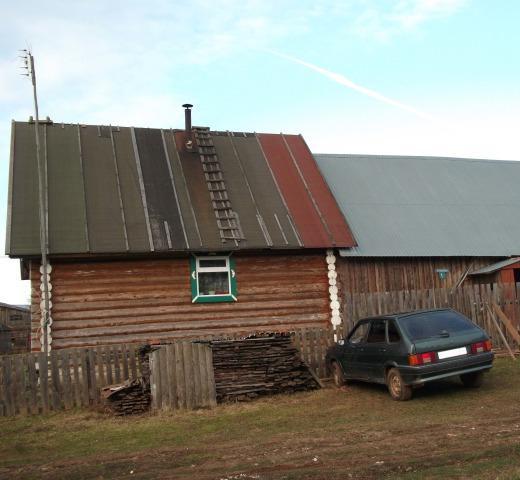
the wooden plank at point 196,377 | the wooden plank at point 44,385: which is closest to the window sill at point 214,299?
the wooden plank at point 196,377

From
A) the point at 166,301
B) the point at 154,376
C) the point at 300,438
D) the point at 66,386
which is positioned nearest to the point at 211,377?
the point at 154,376

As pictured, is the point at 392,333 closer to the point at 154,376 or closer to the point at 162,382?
the point at 162,382

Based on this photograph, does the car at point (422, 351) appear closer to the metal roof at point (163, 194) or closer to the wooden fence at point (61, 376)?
the wooden fence at point (61, 376)

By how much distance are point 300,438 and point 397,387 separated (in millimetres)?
3219

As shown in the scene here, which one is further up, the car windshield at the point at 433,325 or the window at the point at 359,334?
the car windshield at the point at 433,325

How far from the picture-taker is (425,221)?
20.4 metres

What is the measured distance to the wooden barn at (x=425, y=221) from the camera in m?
18.6

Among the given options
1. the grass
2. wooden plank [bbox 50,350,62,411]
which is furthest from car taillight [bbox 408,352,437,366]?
wooden plank [bbox 50,350,62,411]

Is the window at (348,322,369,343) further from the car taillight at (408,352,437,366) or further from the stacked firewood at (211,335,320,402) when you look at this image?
the car taillight at (408,352,437,366)

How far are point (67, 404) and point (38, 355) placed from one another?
3.64 feet

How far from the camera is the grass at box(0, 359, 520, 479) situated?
22.1 feet

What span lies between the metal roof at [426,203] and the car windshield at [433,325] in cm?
647

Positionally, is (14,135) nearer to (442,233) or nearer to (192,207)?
(192,207)

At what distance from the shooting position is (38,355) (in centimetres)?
1226
